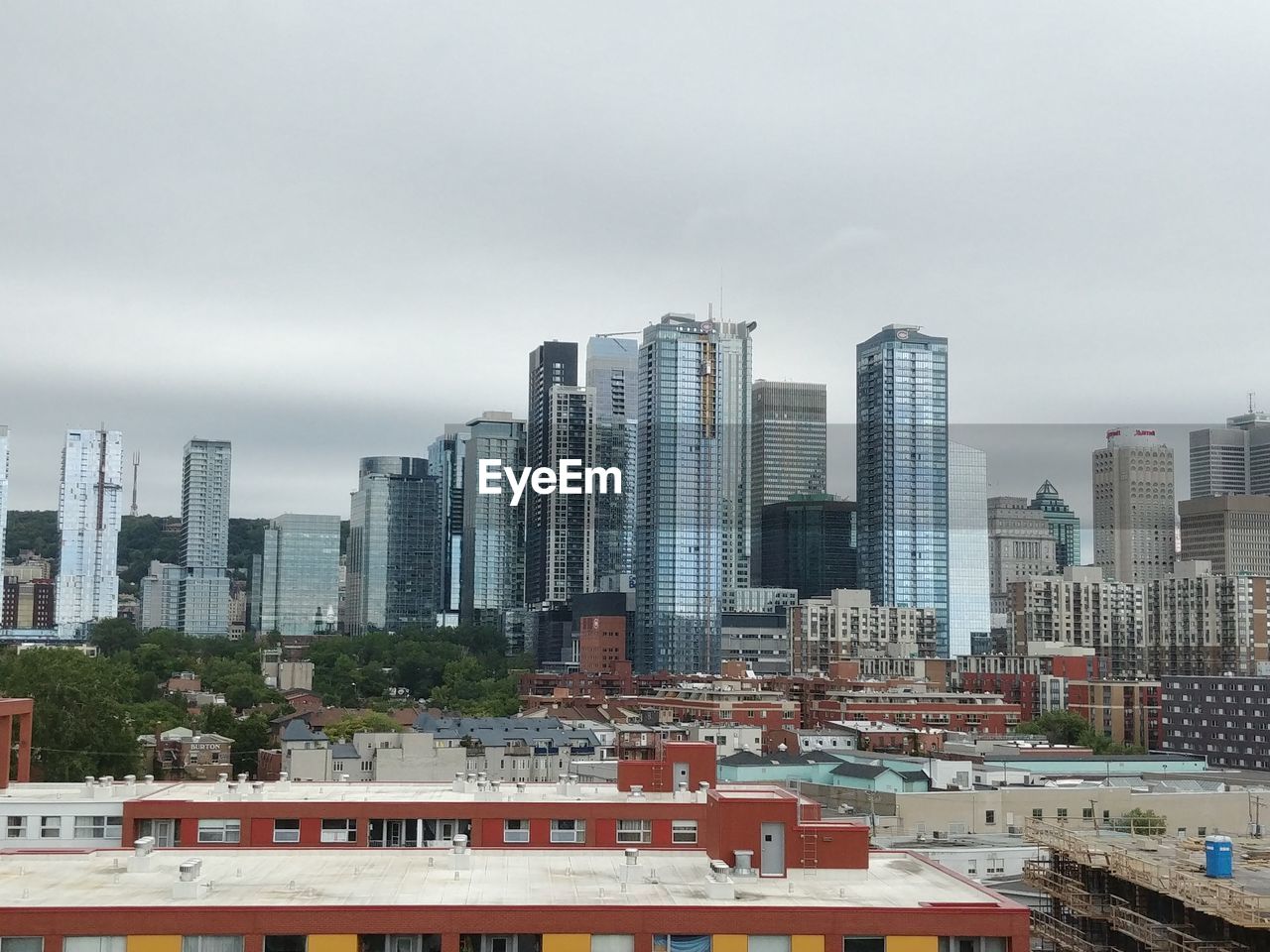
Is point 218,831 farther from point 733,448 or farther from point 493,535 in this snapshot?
point 493,535

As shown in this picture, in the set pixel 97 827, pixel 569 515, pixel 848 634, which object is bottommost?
pixel 97 827

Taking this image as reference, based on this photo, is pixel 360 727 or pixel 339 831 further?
pixel 360 727

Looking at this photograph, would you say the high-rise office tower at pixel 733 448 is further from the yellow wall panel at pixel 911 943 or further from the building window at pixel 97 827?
the yellow wall panel at pixel 911 943

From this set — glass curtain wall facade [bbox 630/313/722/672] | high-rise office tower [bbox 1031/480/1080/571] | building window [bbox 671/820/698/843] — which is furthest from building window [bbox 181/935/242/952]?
high-rise office tower [bbox 1031/480/1080/571]

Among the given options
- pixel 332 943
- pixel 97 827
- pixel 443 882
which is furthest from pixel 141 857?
pixel 97 827

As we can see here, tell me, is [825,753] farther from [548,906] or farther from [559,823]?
[548,906]

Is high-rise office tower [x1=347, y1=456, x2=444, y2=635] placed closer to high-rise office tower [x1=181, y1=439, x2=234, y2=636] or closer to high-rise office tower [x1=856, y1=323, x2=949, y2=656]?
high-rise office tower [x1=181, y1=439, x2=234, y2=636]
